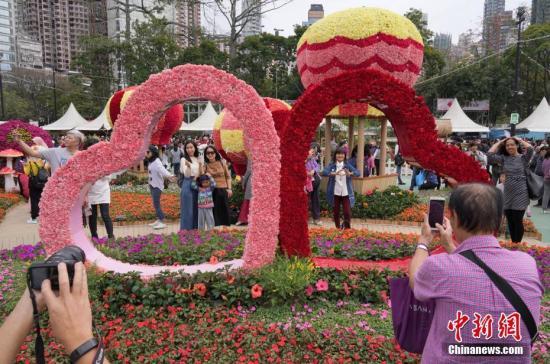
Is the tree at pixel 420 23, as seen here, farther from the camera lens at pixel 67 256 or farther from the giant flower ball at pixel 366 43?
the camera lens at pixel 67 256

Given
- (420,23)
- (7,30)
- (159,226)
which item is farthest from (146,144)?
(7,30)

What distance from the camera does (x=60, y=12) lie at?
64.6m

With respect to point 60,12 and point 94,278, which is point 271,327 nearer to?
point 94,278

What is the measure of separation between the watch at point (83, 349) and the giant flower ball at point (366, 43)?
8.50m

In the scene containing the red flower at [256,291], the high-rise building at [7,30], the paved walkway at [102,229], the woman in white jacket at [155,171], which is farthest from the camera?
the high-rise building at [7,30]

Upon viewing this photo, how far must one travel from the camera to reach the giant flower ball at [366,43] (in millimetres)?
9062

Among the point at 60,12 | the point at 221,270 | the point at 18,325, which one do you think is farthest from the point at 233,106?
the point at 60,12

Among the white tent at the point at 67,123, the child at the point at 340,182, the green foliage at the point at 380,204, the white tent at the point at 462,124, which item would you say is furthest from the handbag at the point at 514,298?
Result: the white tent at the point at 67,123

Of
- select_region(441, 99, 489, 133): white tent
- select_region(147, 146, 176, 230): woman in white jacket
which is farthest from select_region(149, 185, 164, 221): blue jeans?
select_region(441, 99, 489, 133): white tent

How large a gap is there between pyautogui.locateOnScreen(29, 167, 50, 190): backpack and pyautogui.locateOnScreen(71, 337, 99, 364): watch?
8.52 m

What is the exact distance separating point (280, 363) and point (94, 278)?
229cm

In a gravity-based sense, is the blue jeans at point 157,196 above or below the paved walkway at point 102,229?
above

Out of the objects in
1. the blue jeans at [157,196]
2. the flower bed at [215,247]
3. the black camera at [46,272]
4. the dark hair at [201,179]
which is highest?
the black camera at [46,272]

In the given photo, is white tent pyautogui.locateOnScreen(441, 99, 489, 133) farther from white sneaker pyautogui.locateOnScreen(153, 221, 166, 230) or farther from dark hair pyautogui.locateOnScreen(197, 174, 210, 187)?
dark hair pyautogui.locateOnScreen(197, 174, 210, 187)
